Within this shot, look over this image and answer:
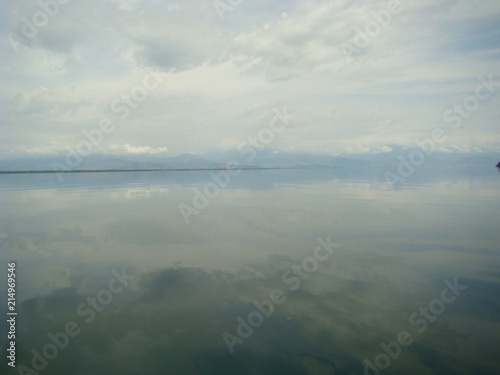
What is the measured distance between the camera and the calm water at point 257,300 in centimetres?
690

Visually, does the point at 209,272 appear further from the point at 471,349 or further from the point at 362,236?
the point at 362,236

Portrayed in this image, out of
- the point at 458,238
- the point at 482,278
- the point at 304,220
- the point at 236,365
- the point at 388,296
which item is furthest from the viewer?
the point at 304,220

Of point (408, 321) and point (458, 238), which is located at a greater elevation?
point (458, 238)

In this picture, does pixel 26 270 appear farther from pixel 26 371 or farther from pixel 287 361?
pixel 287 361

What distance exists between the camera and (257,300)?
31.5 feet

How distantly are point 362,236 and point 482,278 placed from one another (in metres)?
6.78

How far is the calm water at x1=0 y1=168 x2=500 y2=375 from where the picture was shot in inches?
272

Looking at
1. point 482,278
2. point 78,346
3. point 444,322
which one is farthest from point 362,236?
point 78,346

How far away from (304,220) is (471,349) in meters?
14.9

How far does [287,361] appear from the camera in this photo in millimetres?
6742

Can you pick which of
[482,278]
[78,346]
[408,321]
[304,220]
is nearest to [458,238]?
[482,278]

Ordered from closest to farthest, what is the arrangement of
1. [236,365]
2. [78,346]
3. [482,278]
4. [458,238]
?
[236,365], [78,346], [482,278], [458,238]

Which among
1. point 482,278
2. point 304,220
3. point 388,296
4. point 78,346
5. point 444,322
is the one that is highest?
point 304,220

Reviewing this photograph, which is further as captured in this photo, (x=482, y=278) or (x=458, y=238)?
(x=458, y=238)
